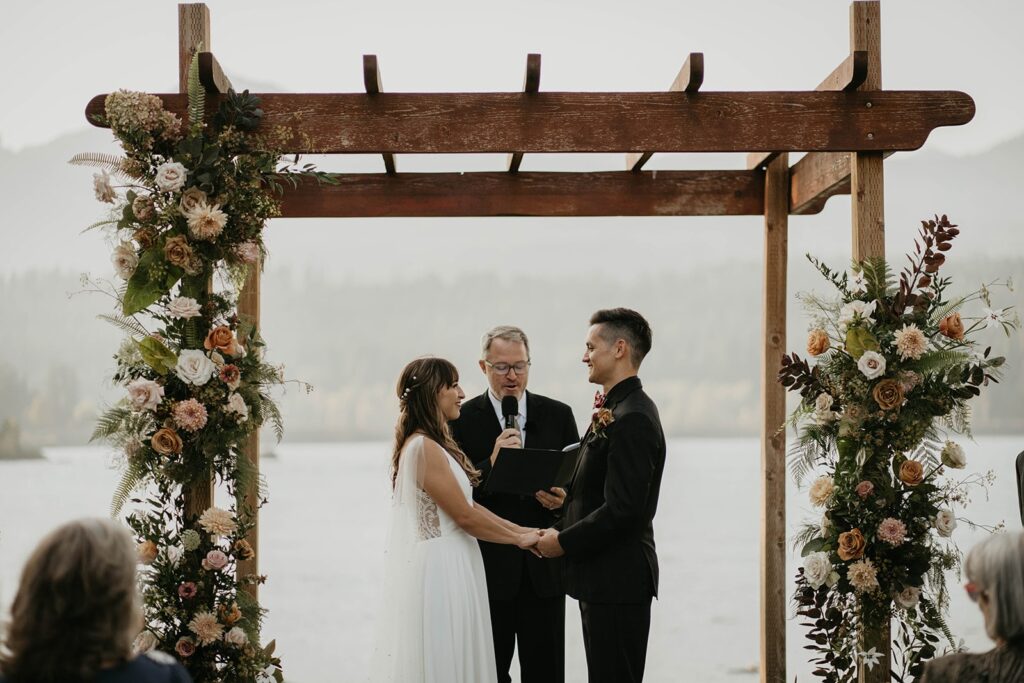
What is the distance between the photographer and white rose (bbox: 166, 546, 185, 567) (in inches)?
166

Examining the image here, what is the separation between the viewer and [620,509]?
14.0 ft

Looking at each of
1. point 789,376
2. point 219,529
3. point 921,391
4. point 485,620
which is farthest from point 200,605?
point 921,391

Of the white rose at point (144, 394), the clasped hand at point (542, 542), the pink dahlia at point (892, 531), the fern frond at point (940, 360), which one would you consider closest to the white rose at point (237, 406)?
the white rose at point (144, 394)

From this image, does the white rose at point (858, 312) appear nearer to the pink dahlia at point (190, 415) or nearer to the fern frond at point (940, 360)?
the fern frond at point (940, 360)

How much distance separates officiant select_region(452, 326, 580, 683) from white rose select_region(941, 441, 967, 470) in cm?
161

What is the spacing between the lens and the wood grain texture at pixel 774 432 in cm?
602

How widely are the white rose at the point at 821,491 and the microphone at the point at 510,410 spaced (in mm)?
1365

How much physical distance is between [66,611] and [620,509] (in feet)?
8.07

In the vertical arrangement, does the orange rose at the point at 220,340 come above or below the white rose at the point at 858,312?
below

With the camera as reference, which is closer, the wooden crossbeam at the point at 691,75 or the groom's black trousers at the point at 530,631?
the wooden crossbeam at the point at 691,75

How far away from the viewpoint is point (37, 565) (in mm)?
2168

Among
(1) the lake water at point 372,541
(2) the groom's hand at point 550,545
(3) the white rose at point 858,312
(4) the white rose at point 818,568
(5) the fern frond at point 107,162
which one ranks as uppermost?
(5) the fern frond at point 107,162

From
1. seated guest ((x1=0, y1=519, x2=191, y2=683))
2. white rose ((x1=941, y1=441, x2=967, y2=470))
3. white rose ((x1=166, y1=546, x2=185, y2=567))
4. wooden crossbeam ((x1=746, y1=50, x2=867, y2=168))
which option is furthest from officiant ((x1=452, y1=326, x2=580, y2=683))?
seated guest ((x1=0, y1=519, x2=191, y2=683))

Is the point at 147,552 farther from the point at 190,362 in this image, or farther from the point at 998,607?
the point at 998,607
